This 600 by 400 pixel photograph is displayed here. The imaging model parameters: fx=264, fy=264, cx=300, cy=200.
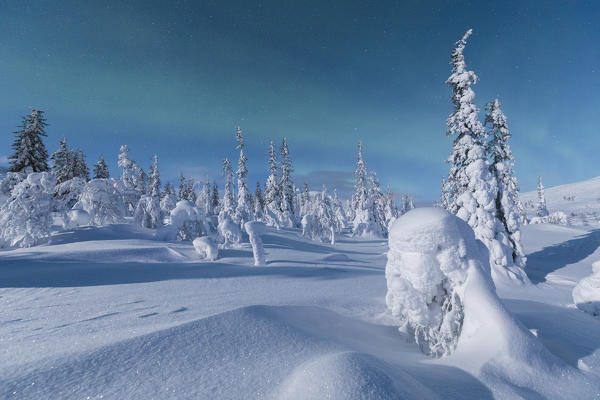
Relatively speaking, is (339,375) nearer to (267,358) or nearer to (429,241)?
(267,358)

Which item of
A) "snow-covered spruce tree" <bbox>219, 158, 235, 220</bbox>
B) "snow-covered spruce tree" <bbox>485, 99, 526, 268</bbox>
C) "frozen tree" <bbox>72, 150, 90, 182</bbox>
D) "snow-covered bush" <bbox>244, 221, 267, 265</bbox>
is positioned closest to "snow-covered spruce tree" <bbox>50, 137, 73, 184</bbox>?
"frozen tree" <bbox>72, 150, 90, 182</bbox>

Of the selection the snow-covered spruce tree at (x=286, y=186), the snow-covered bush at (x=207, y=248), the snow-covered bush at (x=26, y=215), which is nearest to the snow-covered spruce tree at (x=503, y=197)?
the snow-covered bush at (x=207, y=248)

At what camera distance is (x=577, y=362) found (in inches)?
129

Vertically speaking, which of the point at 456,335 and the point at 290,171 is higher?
the point at 290,171

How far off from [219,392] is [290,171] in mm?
39145

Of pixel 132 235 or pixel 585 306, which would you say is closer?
pixel 585 306

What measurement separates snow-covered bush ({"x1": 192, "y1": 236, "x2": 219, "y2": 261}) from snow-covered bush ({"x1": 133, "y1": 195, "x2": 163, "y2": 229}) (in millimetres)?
11126

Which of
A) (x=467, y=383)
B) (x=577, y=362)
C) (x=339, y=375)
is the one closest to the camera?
(x=339, y=375)

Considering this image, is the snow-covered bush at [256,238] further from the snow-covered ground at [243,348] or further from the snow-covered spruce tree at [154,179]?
the snow-covered spruce tree at [154,179]

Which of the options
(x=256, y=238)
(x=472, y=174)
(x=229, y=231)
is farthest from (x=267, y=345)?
(x=472, y=174)

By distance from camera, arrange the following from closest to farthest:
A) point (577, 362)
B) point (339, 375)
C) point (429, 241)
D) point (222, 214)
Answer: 1. point (339, 375)
2. point (577, 362)
3. point (429, 241)
4. point (222, 214)

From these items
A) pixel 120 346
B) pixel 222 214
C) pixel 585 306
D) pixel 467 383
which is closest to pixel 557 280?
pixel 585 306

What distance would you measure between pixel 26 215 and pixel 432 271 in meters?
17.9

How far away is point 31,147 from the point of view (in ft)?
70.9
